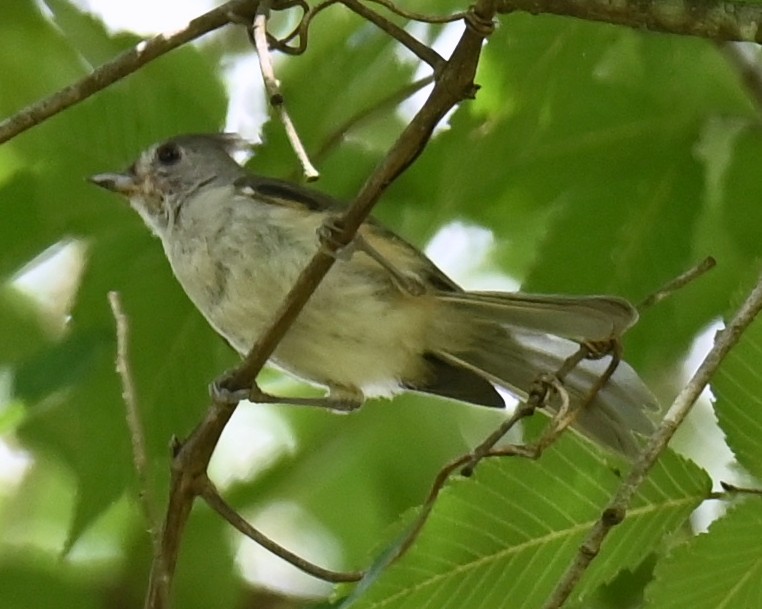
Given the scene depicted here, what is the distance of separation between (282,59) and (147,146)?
28cm

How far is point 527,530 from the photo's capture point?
1.33 metres

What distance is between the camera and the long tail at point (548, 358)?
1.53 metres

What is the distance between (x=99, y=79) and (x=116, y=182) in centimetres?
53

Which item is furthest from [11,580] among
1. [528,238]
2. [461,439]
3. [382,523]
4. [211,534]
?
[528,238]

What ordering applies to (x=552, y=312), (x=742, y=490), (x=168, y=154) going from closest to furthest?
(x=742, y=490)
(x=552, y=312)
(x=168, y=154)

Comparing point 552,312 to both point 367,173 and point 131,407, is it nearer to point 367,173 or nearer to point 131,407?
point 367,173

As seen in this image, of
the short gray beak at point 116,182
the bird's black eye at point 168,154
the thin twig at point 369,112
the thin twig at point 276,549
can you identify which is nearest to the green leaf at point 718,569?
the thin twig at point 276,549

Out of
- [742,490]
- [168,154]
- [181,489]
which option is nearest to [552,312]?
[742,490]

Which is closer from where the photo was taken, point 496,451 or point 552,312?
point 496,451

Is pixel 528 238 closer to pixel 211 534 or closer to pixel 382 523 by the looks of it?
pixel 382 523

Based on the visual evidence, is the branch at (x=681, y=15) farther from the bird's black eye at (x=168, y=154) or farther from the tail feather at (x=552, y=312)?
the bird's black eye at (x=168, y=154)

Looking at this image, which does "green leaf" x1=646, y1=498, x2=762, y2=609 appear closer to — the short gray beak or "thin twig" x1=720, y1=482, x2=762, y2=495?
"thin twig" x1=720, y1=482, x2=762, y2=495

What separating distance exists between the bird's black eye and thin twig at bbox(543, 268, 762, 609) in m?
1.21

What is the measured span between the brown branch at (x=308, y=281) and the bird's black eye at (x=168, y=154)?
836 millimetres
